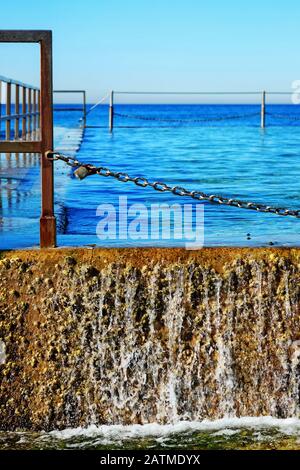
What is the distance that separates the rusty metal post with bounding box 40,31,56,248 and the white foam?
3.80 feet

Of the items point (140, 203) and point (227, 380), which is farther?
point (140, 203)

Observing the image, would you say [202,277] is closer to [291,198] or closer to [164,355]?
[164,355]

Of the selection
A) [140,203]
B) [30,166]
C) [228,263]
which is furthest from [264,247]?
→ [30,166]

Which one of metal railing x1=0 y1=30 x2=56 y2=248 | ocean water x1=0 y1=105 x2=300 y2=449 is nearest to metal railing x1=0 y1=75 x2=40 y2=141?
ocean water x1=0 y1=105 x2=300 y2=449

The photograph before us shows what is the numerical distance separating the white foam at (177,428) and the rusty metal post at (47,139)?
1157 millimetres

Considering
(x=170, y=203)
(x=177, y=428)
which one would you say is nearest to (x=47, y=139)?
(x=177, y=428)

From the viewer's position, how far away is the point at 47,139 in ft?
18.3

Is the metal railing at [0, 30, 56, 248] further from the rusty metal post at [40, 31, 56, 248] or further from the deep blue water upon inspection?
the deep blue water

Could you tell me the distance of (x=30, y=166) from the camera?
1333 centimetres

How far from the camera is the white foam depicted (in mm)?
5277

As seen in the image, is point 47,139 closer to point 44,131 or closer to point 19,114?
point 44,131
